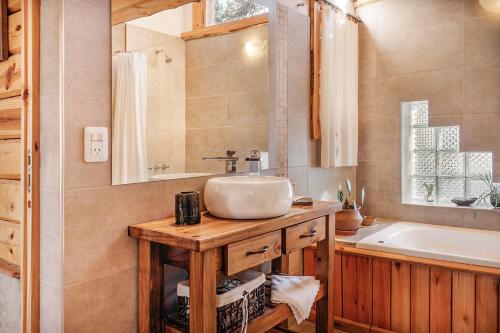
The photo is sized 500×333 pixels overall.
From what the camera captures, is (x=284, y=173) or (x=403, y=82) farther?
(x=403, y=82)

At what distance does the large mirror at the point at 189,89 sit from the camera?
63.2 inches

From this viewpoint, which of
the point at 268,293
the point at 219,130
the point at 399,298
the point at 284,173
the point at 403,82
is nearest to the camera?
the point at 268,293

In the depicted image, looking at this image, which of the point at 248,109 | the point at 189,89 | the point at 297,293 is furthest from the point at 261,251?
the point at 248,109

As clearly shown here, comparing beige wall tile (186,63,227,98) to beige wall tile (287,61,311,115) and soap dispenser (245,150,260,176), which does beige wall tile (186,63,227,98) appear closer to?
soap dispenser (245,150,260,176)

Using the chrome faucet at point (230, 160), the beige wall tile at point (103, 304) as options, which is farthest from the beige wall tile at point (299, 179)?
the beige wall tile at point (103, 304)

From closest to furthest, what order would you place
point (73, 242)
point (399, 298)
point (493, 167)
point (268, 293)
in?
point (73, 242) < point (268, 293) < point (399, 298) < point (493, 167)

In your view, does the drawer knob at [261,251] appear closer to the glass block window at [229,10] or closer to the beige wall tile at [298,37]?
the glass block window at [229,10]

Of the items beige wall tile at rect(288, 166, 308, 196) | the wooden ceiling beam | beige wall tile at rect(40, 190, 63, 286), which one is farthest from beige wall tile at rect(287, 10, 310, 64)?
beige wall tile at rect(40, 190, 63, 286)

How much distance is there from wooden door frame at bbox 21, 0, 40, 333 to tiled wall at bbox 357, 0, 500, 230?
107 inches

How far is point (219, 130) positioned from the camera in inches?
83.1

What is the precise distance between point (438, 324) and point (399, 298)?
235 millimetres

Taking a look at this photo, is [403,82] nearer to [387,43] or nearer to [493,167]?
[387,43]

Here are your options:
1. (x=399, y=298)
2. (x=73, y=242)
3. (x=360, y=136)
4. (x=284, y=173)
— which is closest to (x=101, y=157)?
(x=73, y=242)

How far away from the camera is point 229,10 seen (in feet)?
7.12
